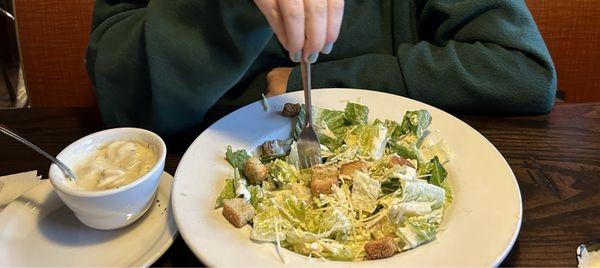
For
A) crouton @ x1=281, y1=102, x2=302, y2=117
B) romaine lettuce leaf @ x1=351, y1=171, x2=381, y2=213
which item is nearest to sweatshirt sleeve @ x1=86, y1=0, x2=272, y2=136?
crouton @ x1=281, y1=102, x2=302, y2=117

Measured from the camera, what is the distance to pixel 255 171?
773 millimetres

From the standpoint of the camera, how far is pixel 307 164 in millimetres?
845

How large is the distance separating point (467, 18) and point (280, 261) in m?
0.69

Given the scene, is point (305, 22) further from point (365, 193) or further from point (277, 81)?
point (277, 81)

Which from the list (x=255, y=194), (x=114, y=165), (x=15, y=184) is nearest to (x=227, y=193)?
(x=255, y=194)

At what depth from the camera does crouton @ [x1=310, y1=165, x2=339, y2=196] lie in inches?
29.7

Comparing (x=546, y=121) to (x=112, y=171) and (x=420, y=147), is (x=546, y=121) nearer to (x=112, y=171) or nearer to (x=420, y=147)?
(x=420, y=147)

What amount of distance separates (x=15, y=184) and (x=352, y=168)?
529 millimetres

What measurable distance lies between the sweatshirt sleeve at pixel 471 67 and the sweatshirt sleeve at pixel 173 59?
18cm

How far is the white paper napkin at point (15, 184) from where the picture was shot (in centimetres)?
82

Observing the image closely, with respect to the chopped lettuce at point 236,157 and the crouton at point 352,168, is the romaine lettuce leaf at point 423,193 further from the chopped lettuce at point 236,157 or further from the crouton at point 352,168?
the chopped lettuce at point 236,157

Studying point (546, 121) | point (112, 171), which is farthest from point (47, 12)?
point (546, 121)

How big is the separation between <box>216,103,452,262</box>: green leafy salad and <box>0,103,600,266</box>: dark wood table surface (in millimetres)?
113

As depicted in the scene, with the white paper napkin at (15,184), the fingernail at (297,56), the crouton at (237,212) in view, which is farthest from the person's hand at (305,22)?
the white paper napkin at (15,184)
